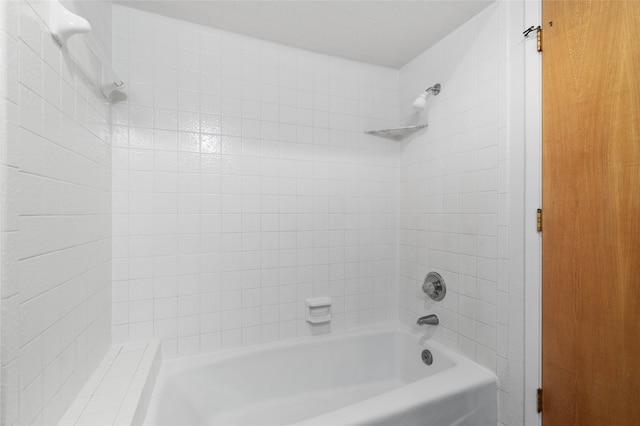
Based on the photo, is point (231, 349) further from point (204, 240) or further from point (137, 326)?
point (204, 240)

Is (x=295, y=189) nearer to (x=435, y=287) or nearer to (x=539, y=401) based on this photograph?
(x=435, y=287)

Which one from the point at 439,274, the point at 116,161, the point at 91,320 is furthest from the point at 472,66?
the point at 91,320

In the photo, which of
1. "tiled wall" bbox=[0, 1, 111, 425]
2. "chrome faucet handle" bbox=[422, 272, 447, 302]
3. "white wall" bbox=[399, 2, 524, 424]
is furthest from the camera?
"chrome faucet handle" bbox=[422, 272, 447, 302]

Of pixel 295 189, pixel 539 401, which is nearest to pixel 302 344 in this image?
pixel 295 189

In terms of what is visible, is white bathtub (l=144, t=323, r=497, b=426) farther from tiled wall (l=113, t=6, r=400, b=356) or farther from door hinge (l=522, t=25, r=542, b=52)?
door hinge (l=522, t=25, r=542, b=52)

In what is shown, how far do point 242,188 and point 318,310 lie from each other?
0.87 meters

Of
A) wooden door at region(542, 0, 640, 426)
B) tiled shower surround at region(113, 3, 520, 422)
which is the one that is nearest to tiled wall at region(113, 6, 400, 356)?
tiled shower surround at region(113, 3, 520, 422)

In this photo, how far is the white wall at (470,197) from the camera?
4.48ft

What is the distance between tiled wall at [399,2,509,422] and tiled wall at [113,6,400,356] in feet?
0.72

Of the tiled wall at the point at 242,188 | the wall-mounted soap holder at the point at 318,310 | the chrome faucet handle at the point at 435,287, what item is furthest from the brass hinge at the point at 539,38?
the wall-mounted soap holder at the point at 318,310

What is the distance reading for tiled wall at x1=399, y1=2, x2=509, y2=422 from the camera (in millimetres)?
1404

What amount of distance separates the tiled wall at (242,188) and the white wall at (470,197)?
0.82 feet

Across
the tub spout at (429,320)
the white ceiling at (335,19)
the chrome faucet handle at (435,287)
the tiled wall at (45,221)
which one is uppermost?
the white ceiling at (335,19)

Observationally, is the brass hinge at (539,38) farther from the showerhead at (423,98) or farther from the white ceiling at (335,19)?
the showerhead at (423,98)
